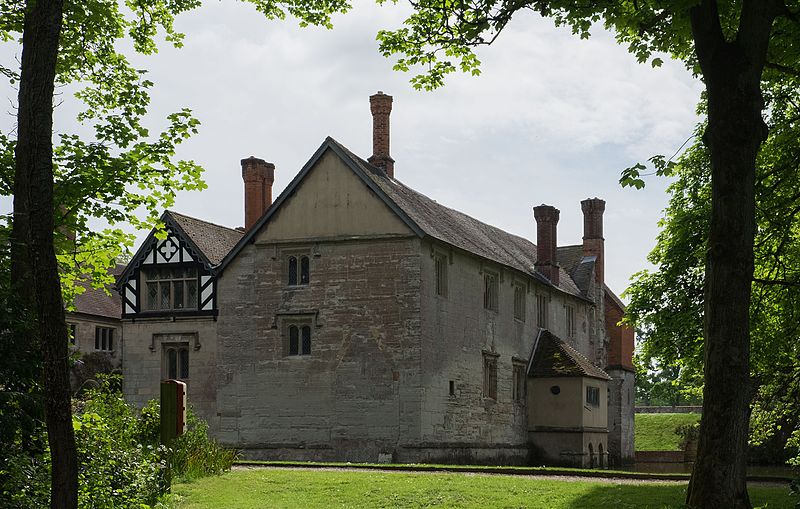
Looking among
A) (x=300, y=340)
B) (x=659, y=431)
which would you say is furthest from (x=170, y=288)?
(x=659, y=431)

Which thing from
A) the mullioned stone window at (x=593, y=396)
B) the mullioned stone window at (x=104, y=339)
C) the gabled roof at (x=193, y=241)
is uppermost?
the gabled roof at (x=193, y=241)

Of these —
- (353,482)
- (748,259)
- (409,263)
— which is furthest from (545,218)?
(748,259)

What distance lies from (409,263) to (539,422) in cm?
1124

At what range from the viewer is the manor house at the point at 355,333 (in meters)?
33.2

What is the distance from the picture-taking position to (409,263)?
3331 centimetres

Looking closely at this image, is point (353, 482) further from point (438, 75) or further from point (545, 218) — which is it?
point (545, 218)

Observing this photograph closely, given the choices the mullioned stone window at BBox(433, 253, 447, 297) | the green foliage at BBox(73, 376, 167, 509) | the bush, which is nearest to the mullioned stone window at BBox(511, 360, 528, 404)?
the mullioned stone window at BBox(433, 253, 447, 297)

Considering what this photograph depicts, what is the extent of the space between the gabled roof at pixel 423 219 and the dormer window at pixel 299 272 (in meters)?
1.78

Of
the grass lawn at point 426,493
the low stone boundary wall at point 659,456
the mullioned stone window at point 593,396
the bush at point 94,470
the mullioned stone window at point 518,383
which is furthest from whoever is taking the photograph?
the low stone boundary wall at point 659,456

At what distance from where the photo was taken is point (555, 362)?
137 ft

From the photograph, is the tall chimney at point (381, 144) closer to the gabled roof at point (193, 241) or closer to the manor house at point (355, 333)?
the manor house at point (355, 333)

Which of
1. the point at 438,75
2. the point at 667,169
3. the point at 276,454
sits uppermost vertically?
the point at 438,75

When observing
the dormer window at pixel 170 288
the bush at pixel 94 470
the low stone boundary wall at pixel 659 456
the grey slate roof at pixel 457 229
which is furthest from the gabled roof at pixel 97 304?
the bush at pixel 94 470

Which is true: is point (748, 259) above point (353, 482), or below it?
above
